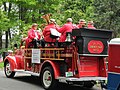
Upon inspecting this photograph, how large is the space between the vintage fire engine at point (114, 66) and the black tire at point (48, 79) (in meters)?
2.43

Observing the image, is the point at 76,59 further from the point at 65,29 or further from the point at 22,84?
the point at 22,84

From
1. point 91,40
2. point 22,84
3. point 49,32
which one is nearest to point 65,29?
point 49,32

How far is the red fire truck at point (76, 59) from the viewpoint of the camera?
35.6 feet

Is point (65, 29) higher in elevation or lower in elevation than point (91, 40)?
higher

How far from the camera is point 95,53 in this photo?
11.1 m

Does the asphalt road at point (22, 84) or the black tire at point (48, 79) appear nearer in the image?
the black tire at point (48, 79)

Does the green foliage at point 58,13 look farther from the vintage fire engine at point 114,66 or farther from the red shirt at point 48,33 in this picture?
the vintage fire engine at point 114,66

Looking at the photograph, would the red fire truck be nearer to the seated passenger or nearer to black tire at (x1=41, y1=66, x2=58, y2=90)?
black tire at (x1=41, y1=66, x2=58, y2=90)

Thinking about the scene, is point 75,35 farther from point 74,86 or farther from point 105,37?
point 74,86

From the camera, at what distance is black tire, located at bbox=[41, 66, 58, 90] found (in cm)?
1134

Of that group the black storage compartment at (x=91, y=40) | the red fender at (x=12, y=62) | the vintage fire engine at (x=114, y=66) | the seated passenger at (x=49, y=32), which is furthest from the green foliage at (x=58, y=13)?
the vintage fire engine at (x=114, y=66)

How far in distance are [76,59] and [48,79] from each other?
1415 millimetres

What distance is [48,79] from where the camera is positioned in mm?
11703

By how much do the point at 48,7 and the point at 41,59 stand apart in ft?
62.9
